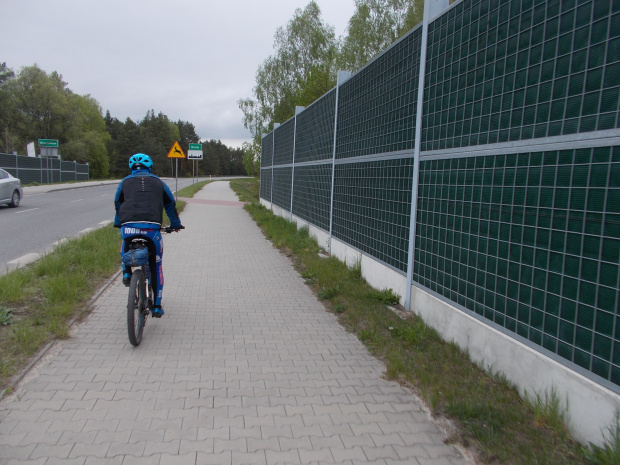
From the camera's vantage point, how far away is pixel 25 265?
7586 millimetres

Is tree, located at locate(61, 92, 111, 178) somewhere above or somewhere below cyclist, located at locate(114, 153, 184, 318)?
above

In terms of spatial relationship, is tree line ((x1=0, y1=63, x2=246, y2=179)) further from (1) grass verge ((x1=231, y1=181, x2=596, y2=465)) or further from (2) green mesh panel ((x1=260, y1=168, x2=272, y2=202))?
(1) grass verge ((x1=231, y1=181, x2=596, y2=465))

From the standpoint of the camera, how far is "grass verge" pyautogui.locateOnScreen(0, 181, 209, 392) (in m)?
4.38

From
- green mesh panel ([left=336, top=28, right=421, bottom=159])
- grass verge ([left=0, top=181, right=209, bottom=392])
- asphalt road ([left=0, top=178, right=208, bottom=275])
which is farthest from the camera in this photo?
asphalt road ([left=0, top=178, right=208, bottom=275])

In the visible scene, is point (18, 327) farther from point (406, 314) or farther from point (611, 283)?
point (611, 283)

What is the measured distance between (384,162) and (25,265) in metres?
5.70

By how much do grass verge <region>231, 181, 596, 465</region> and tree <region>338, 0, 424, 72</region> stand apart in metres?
32.6

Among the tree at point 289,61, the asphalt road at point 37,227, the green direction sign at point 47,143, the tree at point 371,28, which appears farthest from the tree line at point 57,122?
the asphalt road at point 37,227

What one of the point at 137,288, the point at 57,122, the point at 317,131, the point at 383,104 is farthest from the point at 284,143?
the point at 57,122

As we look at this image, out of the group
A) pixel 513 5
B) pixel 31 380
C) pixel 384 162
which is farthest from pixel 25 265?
pixel 513 5

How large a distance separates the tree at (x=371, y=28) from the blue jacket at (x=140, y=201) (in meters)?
33.2

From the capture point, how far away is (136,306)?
181 inches

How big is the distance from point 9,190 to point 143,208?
15.8m

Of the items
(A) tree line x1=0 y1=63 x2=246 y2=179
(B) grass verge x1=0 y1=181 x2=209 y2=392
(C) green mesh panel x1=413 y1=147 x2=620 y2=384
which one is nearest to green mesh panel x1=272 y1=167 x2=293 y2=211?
(B) grass verge x1=0 y1=181 x2=209 y2=392
